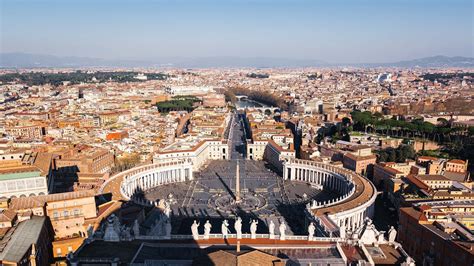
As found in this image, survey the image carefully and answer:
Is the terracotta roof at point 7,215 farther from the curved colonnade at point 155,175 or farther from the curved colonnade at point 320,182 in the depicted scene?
the curved colonnade at point 155,175

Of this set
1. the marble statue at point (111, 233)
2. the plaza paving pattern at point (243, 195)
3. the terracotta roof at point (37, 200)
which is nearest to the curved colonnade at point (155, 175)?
the plaza paving pattern at point (243, 195)

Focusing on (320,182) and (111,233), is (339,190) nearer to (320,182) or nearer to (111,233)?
(320,182)

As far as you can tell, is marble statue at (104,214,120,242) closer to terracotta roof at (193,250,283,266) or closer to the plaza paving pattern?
terracotta roof at (193,250,283,266)

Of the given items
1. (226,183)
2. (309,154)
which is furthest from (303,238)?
(309,154)

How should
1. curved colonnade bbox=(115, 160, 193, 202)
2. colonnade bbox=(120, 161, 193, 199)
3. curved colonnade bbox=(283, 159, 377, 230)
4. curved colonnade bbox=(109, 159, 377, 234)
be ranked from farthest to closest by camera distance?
colonnade bbox=(120, 161, 193, 199) < curved colonnade bbox=(115, 160, 193, 202) < curved colonnade bbox=(109, 159, 377, 234) < curved colonnade bbox=(283, 159, 377, 230)

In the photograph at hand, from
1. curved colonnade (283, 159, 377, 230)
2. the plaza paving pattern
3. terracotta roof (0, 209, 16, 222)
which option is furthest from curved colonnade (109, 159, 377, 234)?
terracotta roof (0, 209, 16, 222)

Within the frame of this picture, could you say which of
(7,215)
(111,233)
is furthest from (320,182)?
Answer: (7,215)

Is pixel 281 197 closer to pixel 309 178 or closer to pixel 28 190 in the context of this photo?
pixel 309 178

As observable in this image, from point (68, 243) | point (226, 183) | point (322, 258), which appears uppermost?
point (322, 258)

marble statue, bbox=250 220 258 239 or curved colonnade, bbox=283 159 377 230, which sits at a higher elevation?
marble statue, bbox=250 220 258 239
